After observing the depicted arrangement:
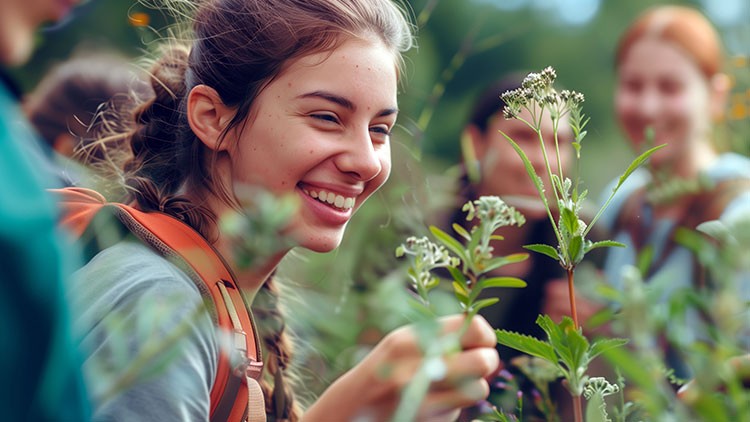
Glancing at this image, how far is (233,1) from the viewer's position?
108cm

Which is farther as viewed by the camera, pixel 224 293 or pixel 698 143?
pixel 698 143

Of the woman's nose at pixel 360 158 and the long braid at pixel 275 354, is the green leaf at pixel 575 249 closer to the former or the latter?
the woman's nose at pixel 360 158

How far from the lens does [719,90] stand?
2643 millimetres

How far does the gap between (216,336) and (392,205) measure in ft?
2.23

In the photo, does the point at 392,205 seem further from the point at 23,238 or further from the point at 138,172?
the point at 23,238

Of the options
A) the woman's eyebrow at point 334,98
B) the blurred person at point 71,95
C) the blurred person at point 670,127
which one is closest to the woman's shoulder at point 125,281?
the woman's eyebrow at point 334,98

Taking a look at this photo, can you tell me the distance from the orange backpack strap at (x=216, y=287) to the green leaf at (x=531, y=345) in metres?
0.26

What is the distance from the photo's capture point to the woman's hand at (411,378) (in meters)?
0.65

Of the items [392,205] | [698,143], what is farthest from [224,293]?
[698,143]

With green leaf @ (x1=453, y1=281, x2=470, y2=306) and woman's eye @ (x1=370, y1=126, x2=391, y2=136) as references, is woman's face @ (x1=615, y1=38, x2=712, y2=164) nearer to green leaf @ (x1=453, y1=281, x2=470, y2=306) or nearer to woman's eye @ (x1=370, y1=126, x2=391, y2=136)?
woman's eye @ (x1=370, y1=126, x2=391, y2=136)

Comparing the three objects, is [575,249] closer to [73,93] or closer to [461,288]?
[461,288]

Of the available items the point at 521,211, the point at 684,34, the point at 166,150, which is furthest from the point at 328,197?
the point at 684,34

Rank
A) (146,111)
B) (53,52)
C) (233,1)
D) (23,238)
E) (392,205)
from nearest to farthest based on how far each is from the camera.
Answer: (23,238)
(233,1)
(146,111)
(392,205)
(53,52)

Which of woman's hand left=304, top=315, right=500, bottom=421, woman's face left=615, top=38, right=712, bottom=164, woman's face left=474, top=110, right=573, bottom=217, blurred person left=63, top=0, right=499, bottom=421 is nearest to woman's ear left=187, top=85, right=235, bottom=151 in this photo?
blurred person left=63, top=0, right=499, bottom=421
